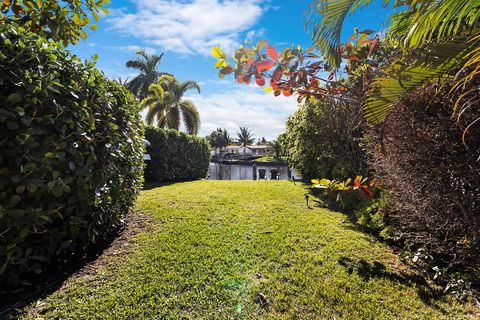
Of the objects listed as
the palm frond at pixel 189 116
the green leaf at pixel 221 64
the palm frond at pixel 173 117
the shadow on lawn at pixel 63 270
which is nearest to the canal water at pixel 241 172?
the palm frond at pixel 189 116

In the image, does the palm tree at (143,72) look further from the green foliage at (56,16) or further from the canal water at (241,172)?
the green foliage at (56,16)

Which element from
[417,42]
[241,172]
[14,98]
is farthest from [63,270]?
[241,172]

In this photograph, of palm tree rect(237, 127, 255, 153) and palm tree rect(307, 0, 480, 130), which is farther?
palm tree rect(237, 127, 255, 153)

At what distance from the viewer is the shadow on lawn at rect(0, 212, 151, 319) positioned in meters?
2.41

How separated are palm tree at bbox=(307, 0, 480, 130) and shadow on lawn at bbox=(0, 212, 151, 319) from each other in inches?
144

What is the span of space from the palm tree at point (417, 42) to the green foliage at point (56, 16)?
3.06m

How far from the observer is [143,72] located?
102ft

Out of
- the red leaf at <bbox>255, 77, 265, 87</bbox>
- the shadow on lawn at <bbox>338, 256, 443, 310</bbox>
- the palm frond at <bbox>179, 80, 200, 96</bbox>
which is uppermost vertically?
the palm frond at <bbox>179, 80, 200, 96</bbox>

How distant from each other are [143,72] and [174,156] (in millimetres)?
22497

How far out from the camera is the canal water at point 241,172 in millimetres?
21203

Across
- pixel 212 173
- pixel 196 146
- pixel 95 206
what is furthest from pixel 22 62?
pixel 212 173

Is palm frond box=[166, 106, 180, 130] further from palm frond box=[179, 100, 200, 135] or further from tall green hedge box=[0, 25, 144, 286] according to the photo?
tall green hedge box=[0, 25, 144, 286]

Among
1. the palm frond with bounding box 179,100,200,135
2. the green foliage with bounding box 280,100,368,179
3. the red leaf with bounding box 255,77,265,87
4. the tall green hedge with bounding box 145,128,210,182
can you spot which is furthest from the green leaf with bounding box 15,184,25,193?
the palm frond with bounding box 179,100,200,135

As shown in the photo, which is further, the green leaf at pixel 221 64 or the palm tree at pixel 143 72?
the palm tree at pixel 143 72
